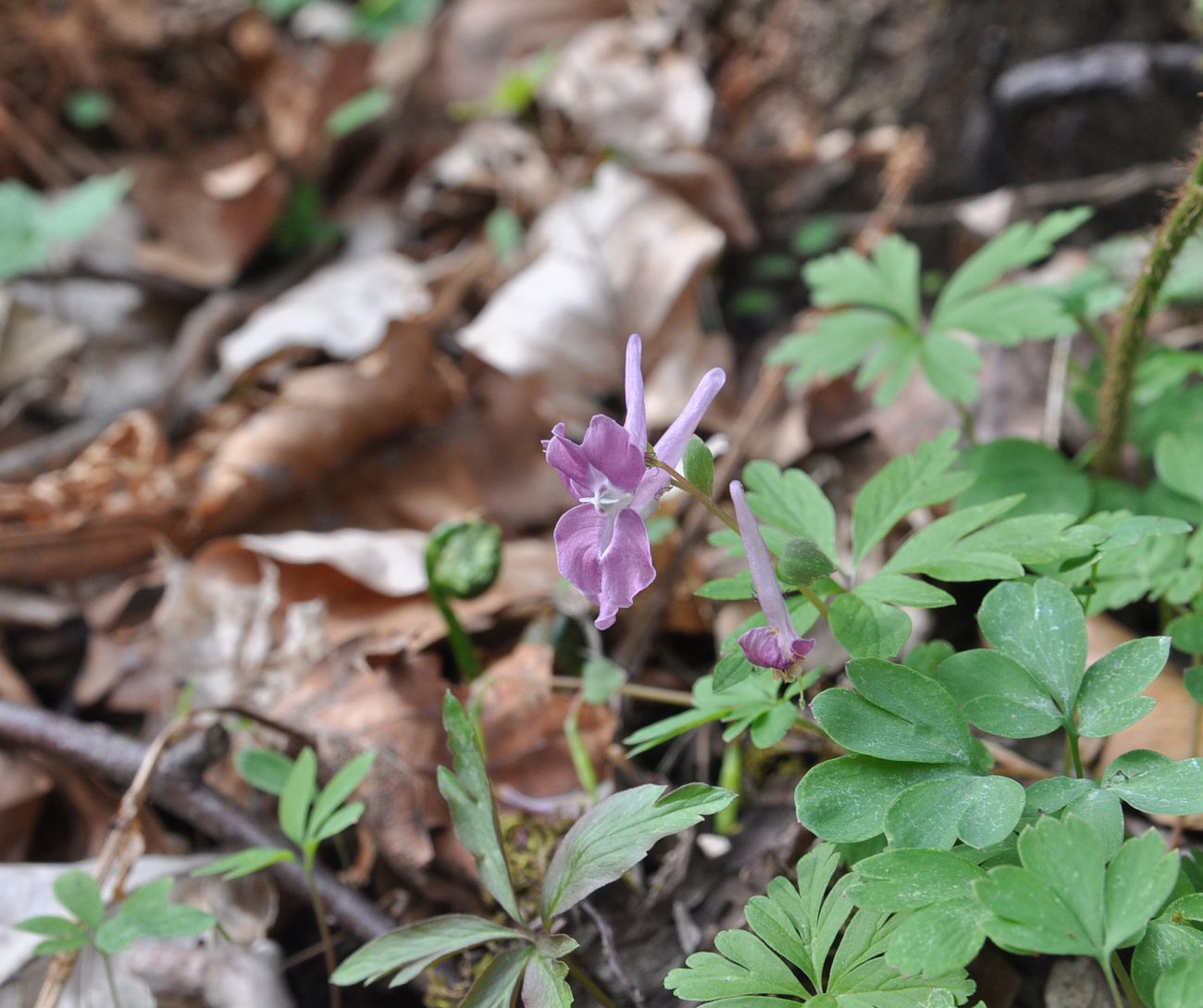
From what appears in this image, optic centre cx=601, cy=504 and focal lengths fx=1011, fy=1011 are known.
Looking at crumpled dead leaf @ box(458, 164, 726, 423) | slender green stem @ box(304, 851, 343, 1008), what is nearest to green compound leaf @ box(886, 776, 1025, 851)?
slender green stem @ box(304, 851, 343, 1008)

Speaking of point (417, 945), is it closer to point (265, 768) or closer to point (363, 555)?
point (265, 768)

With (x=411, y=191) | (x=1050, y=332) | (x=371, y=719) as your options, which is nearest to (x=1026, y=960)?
(x=1050, y=332)

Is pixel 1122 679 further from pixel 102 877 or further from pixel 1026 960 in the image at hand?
pixel 102 877

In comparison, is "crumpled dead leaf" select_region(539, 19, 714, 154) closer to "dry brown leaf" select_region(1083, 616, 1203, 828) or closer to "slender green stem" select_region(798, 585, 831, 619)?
"dry brown leaf" select_region(1083, 616, 1203, 828)

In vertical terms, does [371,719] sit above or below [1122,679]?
below

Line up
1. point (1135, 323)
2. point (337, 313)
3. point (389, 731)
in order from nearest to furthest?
point (1135, 323) < point (389, 731) < point (337, 313)

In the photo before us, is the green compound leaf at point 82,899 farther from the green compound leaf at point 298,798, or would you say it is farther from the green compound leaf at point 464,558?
the green compound leaf at point 464,558

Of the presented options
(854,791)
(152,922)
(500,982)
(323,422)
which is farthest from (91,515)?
(854,791)
